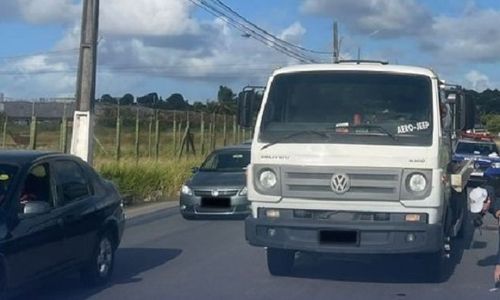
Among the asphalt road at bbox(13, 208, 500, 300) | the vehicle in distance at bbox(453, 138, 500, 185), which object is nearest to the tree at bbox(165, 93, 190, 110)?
the vehicle in distance at bbox(453, 138, 500, 185)

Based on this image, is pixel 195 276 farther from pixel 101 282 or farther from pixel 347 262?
pixel 347 262

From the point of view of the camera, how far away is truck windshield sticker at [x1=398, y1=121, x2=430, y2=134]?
450 inches

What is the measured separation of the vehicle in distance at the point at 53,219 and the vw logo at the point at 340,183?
8.48ft

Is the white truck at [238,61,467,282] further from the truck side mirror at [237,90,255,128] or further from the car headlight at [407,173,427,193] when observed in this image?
the truck side mirror at [237,90,255,128]

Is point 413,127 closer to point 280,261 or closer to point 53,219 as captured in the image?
point 280,261

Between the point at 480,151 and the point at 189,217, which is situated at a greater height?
the point at 480,151

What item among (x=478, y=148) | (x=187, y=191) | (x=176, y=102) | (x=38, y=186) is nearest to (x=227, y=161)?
(x=187, y=191)

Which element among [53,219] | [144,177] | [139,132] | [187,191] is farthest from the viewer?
[139,132]

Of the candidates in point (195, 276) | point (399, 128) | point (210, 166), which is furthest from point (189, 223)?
point (399, 128)

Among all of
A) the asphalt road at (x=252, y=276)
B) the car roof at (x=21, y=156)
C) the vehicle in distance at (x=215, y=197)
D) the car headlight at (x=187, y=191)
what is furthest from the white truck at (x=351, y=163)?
the car headlight at (x=187, y=191)

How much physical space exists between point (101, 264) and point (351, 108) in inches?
130

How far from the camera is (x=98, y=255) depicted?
11.3m

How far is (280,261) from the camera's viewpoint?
482 inches

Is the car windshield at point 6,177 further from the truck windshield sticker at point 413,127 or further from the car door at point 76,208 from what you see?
the truck windshield sticker at point 413,127
